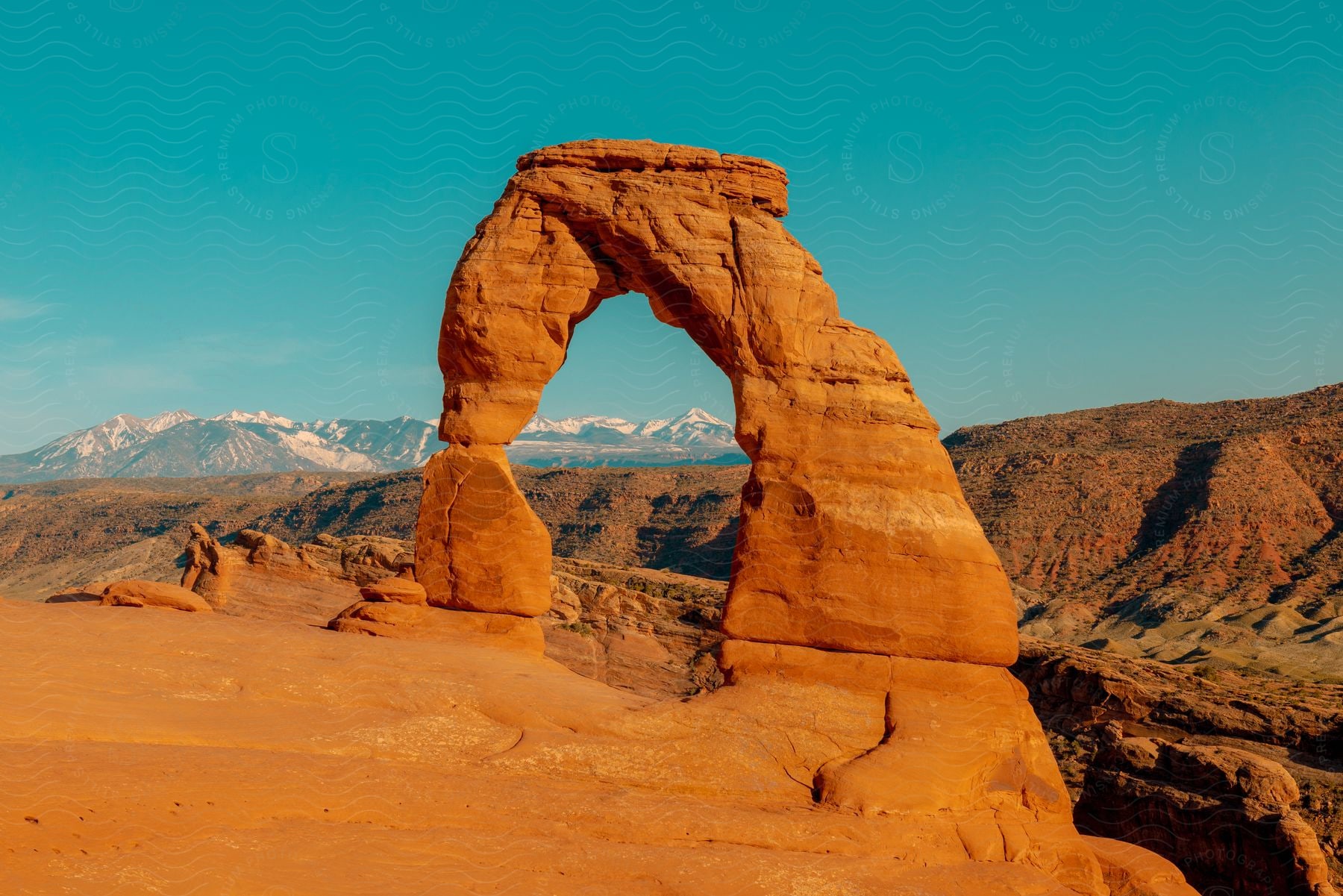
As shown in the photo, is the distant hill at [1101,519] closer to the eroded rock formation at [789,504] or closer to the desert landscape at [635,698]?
the desert landscape at [635,698]

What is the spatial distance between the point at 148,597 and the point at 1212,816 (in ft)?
63.7

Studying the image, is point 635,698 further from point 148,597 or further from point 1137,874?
point 148,597

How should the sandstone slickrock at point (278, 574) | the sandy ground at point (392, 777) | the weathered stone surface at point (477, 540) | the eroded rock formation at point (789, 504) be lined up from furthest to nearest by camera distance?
the sandstone slickrock at point (278, 574), the weathered stone surface at point (477, 540), the eroded rock formation at point (789, 504), the sandy ground at point (392, 777)

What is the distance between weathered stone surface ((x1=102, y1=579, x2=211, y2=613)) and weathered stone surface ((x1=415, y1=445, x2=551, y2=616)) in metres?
3.57

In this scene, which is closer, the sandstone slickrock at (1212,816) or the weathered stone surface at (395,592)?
the weathered stone surface at (395,592)

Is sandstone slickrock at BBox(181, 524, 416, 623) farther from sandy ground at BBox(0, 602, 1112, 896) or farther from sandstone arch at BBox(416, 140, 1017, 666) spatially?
sandy ground at BBox(0, 602, 1112, 896)

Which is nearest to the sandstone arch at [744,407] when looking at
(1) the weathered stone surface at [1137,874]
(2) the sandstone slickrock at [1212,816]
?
(1) the weathered stone surface at [1137,874]

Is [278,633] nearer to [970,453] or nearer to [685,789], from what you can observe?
[685,789]

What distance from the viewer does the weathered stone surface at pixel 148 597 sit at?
1675cm

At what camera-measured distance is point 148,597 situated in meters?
16.9

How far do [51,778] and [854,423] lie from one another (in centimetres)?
1102

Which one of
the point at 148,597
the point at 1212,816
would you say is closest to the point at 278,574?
the point at 148,597

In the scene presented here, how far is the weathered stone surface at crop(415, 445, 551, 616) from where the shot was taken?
17781mm

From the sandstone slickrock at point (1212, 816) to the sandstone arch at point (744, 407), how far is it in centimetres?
808
